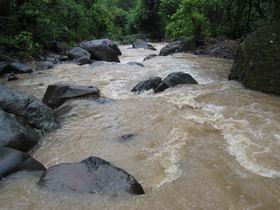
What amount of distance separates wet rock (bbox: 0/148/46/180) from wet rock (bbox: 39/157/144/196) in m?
0.37

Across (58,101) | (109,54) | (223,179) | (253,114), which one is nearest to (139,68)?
(109,54)

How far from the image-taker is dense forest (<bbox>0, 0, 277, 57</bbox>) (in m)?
14.1

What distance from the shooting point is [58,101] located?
7.32m

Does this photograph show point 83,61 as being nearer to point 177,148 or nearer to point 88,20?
point 177,148

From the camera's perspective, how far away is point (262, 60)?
7992 mm

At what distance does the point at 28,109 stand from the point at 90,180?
2411 mm

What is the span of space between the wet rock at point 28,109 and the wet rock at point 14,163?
1.33 meters

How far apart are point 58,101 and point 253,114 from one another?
148 inches

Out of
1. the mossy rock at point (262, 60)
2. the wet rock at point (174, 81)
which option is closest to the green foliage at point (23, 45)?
the wet rock at point (174, 81)

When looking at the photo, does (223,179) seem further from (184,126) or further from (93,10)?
(93,10)

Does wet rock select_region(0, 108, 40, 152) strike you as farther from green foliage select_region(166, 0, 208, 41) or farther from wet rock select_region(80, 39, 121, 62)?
green foliage select_region(166, 0, 208, 41)

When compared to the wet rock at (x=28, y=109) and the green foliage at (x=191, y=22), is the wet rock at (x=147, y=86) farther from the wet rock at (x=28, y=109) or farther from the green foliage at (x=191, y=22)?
the green foliage at (x=191, y=22)

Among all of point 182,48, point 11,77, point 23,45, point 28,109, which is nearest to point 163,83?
point 28,109

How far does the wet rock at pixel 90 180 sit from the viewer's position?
12.6 feet
